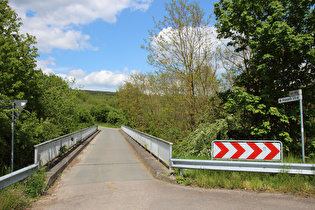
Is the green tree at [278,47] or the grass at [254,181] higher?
the green tree at [278,47]

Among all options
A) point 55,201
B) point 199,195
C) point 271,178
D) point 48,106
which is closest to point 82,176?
point 55,201

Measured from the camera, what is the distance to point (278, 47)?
817cm

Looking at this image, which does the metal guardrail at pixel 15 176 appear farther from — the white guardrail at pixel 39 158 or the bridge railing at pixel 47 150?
the bridge railing at pixel 47 150

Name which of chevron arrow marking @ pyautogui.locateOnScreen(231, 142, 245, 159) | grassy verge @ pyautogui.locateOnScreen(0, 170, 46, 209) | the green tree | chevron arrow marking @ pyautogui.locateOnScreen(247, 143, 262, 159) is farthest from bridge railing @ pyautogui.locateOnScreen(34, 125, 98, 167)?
the green tree

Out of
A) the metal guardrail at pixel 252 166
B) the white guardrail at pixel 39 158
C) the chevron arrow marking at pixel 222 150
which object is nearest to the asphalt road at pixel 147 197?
the metal guardrail at pixel 252 166

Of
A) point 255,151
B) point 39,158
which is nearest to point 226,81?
point 255,151

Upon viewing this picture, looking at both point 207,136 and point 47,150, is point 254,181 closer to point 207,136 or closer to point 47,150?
point 207,136

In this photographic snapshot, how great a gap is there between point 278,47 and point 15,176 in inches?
346

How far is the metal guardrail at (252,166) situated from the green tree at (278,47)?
10.9 feet

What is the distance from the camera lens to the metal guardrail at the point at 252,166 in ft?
19.1

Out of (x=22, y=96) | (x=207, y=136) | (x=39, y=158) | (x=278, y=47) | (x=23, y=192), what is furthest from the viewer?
(x=22, y=96)

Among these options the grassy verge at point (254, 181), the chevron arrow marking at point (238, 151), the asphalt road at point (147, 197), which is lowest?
the asphalt road at point (147, 197)

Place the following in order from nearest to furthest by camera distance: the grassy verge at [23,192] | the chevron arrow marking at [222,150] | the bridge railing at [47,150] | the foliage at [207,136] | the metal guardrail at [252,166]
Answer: the grassy verge at [23,192], the metal guardrail at [252,166], the chevron arrow marking at [222,150], the bridge railing at [47,150], the foliage at [207,136]

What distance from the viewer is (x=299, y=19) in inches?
347
